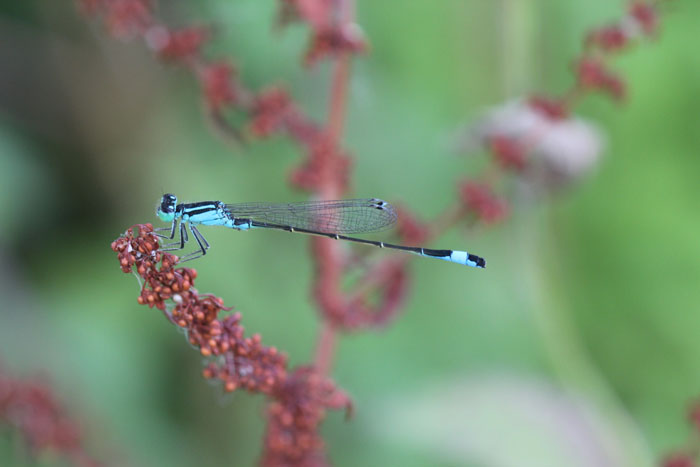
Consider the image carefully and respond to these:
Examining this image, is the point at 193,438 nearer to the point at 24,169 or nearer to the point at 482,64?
the point at 24,169

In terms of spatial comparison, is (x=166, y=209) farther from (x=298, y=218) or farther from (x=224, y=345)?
(x=224, y=345)

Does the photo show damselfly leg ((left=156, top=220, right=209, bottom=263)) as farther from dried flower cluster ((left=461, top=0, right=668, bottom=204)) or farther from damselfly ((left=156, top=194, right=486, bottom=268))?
dried flower cluster ((left=461, top=0, right=668, bottom=204))

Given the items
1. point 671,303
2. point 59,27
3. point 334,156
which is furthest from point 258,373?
point 59,27

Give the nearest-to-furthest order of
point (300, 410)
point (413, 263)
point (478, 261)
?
point (300, 410) → point (478, 261) → point (413, 263)

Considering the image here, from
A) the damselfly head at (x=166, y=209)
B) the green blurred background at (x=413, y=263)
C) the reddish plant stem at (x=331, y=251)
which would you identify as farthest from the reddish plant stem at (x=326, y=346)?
the damselfly head at (x=166, y=209)

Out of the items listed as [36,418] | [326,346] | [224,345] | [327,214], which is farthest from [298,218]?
[224,345]

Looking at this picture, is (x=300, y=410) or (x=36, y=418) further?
(x=36, y=418)
